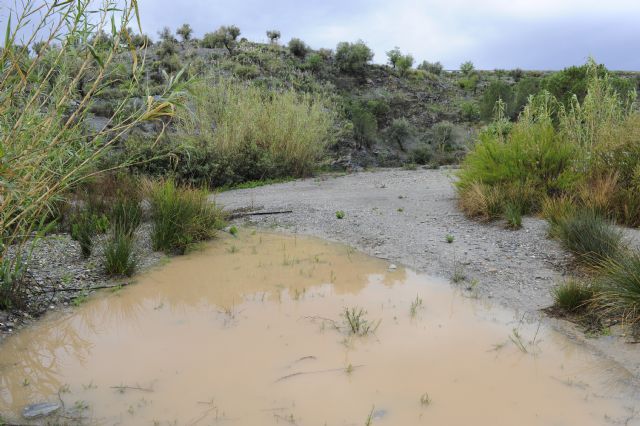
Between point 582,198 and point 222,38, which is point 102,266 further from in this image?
point 222,38

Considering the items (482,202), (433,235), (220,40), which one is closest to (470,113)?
(220,40)

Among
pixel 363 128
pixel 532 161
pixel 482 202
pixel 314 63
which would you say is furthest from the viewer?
pixel 314 63

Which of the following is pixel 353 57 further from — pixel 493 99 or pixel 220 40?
pixel 493 99

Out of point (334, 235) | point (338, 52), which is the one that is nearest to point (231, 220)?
point (334, 235)

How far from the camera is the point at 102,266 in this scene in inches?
223

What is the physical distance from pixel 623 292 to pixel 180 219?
484 centimetres

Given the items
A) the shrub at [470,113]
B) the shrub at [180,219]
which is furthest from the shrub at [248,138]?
the shrub at [470,113]

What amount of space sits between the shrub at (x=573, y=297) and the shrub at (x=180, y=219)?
4211 millimetres

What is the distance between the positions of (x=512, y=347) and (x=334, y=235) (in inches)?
141

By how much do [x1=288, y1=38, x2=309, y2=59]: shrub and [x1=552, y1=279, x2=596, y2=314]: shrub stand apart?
1063 inches

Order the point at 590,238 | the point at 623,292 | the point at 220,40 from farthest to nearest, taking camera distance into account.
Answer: the point at 220,40
the point at 590,238
the point at 623,292

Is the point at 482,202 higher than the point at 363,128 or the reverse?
the reverse

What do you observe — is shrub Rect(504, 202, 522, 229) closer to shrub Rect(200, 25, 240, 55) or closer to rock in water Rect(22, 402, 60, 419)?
rock in water Rect(22, 402, 60, 419)

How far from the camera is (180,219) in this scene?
21.4 ft
